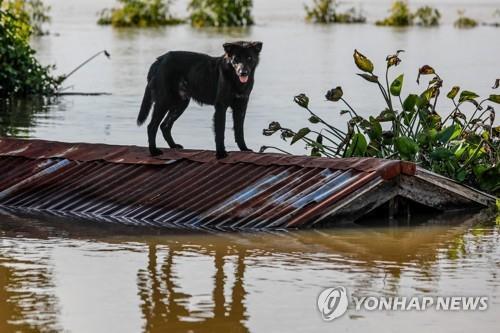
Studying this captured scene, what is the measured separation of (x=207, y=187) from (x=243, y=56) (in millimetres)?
1117

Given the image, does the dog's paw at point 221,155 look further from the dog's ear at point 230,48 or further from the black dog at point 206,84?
the dog's ear at point 230,48

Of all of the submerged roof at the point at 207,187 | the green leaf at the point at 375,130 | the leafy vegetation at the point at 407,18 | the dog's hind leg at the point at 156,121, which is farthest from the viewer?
the leafy vegetation at the point at 407,18

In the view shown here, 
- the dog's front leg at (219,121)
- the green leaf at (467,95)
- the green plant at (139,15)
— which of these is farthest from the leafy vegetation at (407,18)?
the dog's front leg at (219,121)

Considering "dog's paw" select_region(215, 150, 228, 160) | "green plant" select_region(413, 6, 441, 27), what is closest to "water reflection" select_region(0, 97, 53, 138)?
"dog's paw" select_region(215, 150, 228, 160)

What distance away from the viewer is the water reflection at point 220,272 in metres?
7.96

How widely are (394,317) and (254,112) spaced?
11281 mm

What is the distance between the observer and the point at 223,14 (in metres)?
41.3

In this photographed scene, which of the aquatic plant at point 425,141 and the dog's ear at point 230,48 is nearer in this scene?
the dog's ear at point 230,48

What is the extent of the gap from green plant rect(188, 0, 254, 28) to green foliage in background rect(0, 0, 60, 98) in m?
20.0

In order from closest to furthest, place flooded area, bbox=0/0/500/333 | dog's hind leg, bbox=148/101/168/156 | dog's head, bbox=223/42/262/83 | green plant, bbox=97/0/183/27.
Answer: flooded area, bbox=0/0/500/333 → dog's head, bbox=223/42/262/83 → dog's hind leg, bbox=148/101/168/156 → green plant, bbox=97/0/183/27

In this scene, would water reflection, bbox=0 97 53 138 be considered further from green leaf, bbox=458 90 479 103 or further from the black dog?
green leaf, bbox=458 90 479 103

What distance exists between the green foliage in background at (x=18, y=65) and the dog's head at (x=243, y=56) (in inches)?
379

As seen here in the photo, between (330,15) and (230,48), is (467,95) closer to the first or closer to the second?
(230,48)

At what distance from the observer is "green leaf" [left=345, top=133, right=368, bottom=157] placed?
39.3ft
